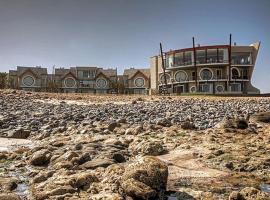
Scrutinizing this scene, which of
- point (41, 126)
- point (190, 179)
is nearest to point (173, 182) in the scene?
point (190, 179)

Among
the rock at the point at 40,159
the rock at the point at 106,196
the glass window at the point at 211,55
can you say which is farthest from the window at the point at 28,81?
the rock at the point at 106,196

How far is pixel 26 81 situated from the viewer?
95500 millimetres

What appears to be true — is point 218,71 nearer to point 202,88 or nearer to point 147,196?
point 202,88

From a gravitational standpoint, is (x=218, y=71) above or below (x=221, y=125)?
above

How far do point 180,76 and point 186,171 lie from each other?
225 ft

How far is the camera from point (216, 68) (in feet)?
245

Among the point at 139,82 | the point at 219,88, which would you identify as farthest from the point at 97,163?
the point at 139,82

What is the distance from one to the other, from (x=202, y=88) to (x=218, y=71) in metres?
4.41

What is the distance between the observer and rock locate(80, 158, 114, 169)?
9977 millimetres

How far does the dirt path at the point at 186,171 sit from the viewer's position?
9.09 m

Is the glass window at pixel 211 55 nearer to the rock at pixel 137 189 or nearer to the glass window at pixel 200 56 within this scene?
the glass window at pixel 200 56

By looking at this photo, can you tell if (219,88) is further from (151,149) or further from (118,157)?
(118,157)

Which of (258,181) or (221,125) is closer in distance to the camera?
(258,181)

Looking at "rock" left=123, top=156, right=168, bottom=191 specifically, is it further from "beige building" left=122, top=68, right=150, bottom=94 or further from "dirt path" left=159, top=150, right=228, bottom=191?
"beige building" left=122, top=68, right=150, bottom=94
